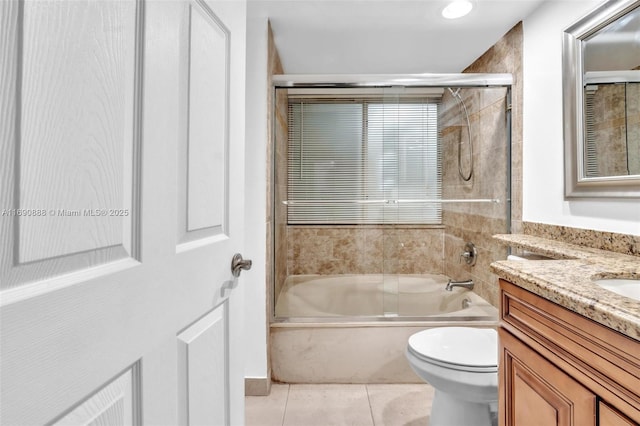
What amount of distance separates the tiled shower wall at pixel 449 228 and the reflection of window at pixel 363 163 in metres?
0.08

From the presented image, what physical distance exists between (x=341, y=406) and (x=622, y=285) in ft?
4.77

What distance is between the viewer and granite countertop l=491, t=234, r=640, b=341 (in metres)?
0.66

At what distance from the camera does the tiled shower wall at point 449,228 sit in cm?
222

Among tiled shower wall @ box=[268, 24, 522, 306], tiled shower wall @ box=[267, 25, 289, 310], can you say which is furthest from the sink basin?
tiled shower wall @ box=[267, 25, 289, 310]

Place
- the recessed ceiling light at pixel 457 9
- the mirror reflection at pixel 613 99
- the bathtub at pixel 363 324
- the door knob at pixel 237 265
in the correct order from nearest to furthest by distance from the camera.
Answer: the door knob at pixel 237 265 < the mirror reflection at pixel 613 99 < the recessed ceiling light at pixel 457 9 < the bathtub at pixel 363 324

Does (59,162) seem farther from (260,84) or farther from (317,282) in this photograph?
(317,282)

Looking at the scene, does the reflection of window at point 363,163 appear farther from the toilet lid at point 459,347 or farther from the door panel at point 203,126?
the door panel at point 203,126

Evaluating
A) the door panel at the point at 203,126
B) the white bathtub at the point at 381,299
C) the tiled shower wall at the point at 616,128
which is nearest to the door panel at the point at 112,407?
the door panel at the point at 203,126

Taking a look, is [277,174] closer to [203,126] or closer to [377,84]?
[377,84]

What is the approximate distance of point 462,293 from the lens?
2.30 meters

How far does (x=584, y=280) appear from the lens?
89 centimetres

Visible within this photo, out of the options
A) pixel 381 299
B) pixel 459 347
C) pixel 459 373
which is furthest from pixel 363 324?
pixel 459 373

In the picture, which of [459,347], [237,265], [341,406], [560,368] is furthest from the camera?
[341,406]

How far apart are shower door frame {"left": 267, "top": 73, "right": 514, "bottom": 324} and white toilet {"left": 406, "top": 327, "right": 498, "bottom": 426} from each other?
1.85ft
